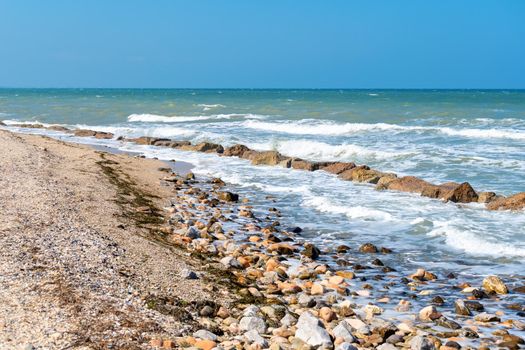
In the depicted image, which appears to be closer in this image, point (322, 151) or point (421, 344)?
point (421, 344)

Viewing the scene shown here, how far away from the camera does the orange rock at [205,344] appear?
4699mm

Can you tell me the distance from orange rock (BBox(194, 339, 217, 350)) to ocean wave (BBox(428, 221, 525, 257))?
4.94 metres

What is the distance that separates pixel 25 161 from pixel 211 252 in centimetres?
755

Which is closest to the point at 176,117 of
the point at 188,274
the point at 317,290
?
the point at 188,274

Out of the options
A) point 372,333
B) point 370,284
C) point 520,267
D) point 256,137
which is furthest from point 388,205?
point 256,137

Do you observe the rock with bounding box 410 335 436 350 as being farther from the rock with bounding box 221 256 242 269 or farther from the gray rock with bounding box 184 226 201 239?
the gray rock with bounding box 184 226 201 239

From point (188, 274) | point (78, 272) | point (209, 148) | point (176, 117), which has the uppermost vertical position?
point (78, 272)

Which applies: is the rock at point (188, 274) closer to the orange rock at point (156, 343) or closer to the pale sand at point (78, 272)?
the pale sand at point (78, 272)

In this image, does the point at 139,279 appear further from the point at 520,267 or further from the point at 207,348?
the point at 520,267

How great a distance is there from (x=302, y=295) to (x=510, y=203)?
22.3 ft

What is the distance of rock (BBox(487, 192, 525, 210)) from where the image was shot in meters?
11.2

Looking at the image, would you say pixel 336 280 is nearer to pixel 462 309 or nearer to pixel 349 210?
pixel 462 309

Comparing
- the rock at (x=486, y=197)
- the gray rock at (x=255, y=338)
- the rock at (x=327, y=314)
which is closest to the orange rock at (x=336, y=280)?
the rock at (x=327, y=314)

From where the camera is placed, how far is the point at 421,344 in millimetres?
4969
